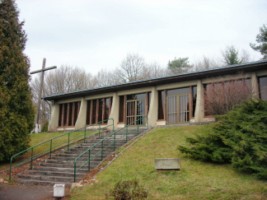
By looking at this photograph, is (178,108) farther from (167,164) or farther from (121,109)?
(167,164)

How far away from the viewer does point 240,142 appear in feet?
31.9

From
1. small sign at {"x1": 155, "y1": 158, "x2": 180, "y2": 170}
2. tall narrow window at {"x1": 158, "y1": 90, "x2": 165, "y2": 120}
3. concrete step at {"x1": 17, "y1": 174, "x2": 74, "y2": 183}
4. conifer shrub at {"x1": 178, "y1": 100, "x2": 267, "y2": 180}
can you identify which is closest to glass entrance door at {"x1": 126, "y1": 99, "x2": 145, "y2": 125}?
tall narrow window at {"x1": 158, "y1": 90, "x2": 165, "y2": 120}

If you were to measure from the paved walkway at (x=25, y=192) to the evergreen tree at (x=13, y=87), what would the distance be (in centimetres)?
353

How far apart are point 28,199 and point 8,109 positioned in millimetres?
6666

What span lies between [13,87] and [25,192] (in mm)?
6746

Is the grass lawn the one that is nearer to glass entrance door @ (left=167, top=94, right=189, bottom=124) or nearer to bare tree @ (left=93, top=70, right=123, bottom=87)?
glass entrance door @ (left=167, top=94, right=189, bottom=124)

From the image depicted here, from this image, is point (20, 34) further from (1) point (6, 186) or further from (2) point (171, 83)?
(2) point (171, 83)

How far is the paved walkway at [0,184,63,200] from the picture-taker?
32.3 ft

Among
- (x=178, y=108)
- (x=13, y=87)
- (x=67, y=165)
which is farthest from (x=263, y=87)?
(x=13, y=87)

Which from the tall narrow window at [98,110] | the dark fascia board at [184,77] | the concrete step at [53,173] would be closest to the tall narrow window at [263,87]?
the dark fascia board at [184,77]

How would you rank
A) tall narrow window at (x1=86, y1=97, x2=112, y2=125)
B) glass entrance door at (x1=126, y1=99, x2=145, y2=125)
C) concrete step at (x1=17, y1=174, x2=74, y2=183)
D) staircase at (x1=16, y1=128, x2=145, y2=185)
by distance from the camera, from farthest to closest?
1. tall narrow window at (x1=86, y1=97, x2=112, y2=125)
2. glass entrance door at (x1=126, y1=99, x2=145, y2=125)
3. staircase at (x1=16, y1=128, x2=145, y2=185)
4. concrete step at (x1=17, y1=174, x2=74, y2=183)

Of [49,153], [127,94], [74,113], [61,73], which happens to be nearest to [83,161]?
[49,153]

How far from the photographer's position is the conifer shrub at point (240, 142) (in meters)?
9.30

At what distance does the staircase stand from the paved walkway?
0.53 meters
